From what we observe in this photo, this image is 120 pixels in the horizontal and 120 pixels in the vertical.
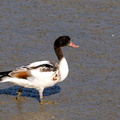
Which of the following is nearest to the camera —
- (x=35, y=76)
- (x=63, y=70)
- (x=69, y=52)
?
(x=35, y=76)

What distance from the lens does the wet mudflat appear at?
27.8 ft

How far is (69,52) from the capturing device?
36.3 ft

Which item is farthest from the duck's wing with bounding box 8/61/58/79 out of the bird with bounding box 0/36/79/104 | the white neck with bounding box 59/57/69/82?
the white neck with bounding box 59/57/69/82

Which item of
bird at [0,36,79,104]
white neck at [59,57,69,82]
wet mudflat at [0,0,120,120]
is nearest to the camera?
wet mudflat at [0,0,120,120]

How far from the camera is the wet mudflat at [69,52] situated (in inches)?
334

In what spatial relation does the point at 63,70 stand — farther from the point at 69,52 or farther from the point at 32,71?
the point at 69,52

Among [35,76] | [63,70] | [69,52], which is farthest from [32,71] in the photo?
[69,52]

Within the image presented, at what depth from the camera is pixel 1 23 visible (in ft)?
40.9

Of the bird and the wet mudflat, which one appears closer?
the wet mudflat

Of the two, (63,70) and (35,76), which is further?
(63,70)

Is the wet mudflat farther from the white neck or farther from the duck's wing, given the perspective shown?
the duck's wing

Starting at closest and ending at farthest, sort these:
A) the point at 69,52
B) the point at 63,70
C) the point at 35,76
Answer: the point at 35,76 → the point at 63,70 → the point at 69,52

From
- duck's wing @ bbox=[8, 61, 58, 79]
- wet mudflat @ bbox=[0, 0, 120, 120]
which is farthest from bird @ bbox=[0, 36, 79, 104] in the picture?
wet mudflat @ bbox=[0, 0, 120, 120]

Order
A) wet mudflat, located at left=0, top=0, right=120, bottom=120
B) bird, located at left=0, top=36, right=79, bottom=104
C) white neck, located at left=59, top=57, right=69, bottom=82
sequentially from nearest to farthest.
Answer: wet mudflat, located at left=0, top=0, right=120, bottom=120 → bird, located at left=0, top=36, right=79, bottom=104 → white neck, located at left=59, top=57, right=69, bottom=82
